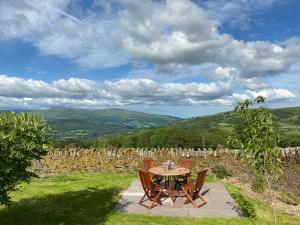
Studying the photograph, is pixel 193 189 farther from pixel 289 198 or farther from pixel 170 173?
pixel 289 198

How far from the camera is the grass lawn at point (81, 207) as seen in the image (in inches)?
387

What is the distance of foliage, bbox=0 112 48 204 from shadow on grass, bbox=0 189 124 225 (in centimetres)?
202

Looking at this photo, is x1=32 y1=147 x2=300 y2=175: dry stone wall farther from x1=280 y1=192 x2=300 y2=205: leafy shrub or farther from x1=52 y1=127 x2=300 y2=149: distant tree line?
x1=52 y1=127 x2=300 y2=149: distant tree line

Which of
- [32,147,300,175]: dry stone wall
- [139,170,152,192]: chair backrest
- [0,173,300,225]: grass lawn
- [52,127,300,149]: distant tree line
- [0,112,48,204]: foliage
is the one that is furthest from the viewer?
[52,127,300,149]: distant tree line

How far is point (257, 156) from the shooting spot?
809cm

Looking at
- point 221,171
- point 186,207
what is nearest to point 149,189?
point 186,207

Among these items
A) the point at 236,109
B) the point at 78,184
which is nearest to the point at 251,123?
the point at 236,109

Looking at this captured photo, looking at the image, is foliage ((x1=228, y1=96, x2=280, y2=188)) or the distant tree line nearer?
foliage ((x1=228, y1=96, x2=280, y2=188))

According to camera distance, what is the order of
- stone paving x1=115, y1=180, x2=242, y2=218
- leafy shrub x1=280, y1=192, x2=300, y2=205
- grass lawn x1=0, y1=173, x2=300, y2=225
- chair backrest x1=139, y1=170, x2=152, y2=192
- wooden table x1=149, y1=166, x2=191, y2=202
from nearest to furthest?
grass lawn x1=0, y1=173, x2=300, y2=225 < stone paving x1=115, y1=180, x2=242, y2=218 < chair backrest x1=139, y1=170, x2=152, y2=192 < wooden table x1=149, y1=166, x2=191, y2=202 < leafy shrub x1=280, y1=192, x2=300, y2=205

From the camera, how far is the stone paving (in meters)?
10.6

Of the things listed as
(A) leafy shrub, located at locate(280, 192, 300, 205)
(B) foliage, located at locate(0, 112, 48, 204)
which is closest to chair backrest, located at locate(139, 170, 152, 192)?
(B) foliage, located at locate(0, 112, 48, 204)

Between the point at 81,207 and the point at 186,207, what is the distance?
337 cm

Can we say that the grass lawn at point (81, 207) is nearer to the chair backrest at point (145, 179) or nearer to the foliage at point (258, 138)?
the chair backrest at point (145, 179)

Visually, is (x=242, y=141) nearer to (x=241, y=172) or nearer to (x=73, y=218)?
(x=73, y=218)
